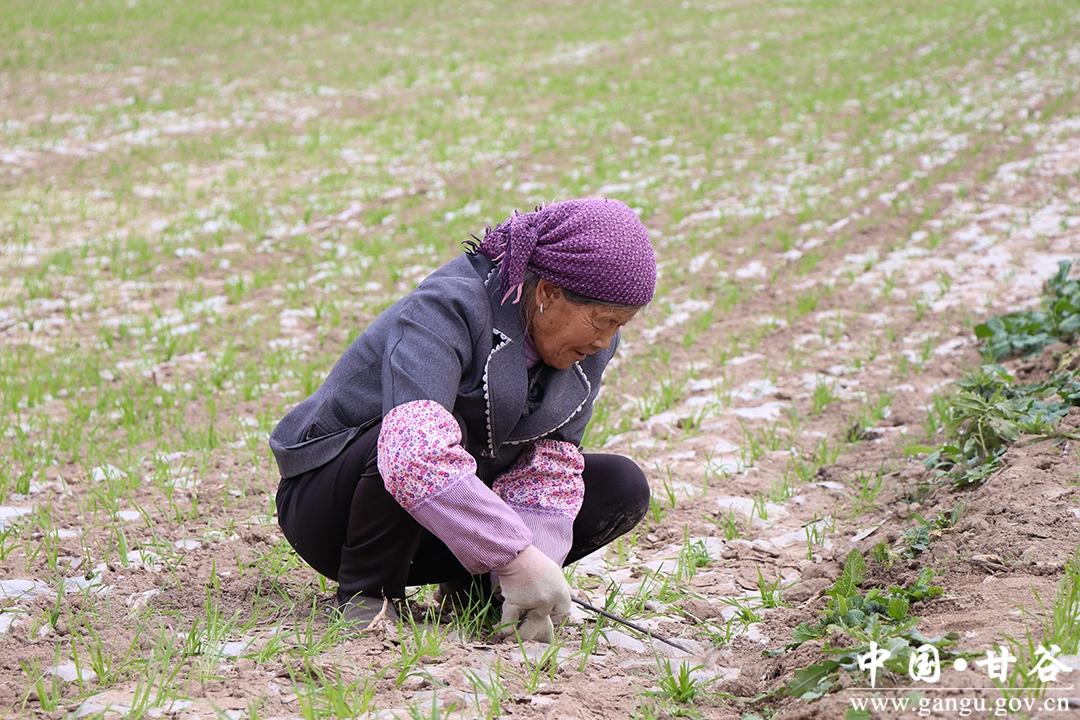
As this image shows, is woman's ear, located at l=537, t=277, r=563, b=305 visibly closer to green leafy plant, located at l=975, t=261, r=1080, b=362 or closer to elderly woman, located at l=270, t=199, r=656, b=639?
elderly woman, located at l=270, t=199, r=656, b=639

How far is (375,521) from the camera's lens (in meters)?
3.08

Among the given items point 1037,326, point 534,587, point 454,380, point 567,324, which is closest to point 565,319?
point 567,324

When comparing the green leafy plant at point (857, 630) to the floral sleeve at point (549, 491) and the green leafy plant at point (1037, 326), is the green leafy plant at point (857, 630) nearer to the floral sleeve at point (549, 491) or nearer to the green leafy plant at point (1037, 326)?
the floral sleeve at point (549, 491)

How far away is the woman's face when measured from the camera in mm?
3080

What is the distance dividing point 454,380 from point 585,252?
47 centimetres

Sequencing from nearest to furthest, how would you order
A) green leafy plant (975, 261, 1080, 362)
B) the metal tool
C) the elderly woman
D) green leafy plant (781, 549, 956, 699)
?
green leafy plant (781, 549, 956, 699), the elderly woman, the metal tool, green leafy plant (975, 261, 1080, 362)

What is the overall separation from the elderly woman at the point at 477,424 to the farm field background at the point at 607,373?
0.24 meters

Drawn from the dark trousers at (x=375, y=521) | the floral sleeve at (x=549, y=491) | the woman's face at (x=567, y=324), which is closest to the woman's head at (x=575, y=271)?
the woman's face at (x=567, y=324)

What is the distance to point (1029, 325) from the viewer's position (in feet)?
18.8

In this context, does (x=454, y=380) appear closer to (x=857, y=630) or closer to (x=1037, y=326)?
(x=857, y=630)

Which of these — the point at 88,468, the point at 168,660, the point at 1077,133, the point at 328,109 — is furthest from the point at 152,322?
the point at 1077,133

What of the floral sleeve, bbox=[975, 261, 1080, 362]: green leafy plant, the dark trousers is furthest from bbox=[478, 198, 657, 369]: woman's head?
→ bbox=[975, 261, 1080, 362]: green leafy plant

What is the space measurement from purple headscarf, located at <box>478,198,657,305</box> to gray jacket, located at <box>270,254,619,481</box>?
13cm

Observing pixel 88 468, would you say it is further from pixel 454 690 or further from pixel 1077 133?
pixel 1077 133
